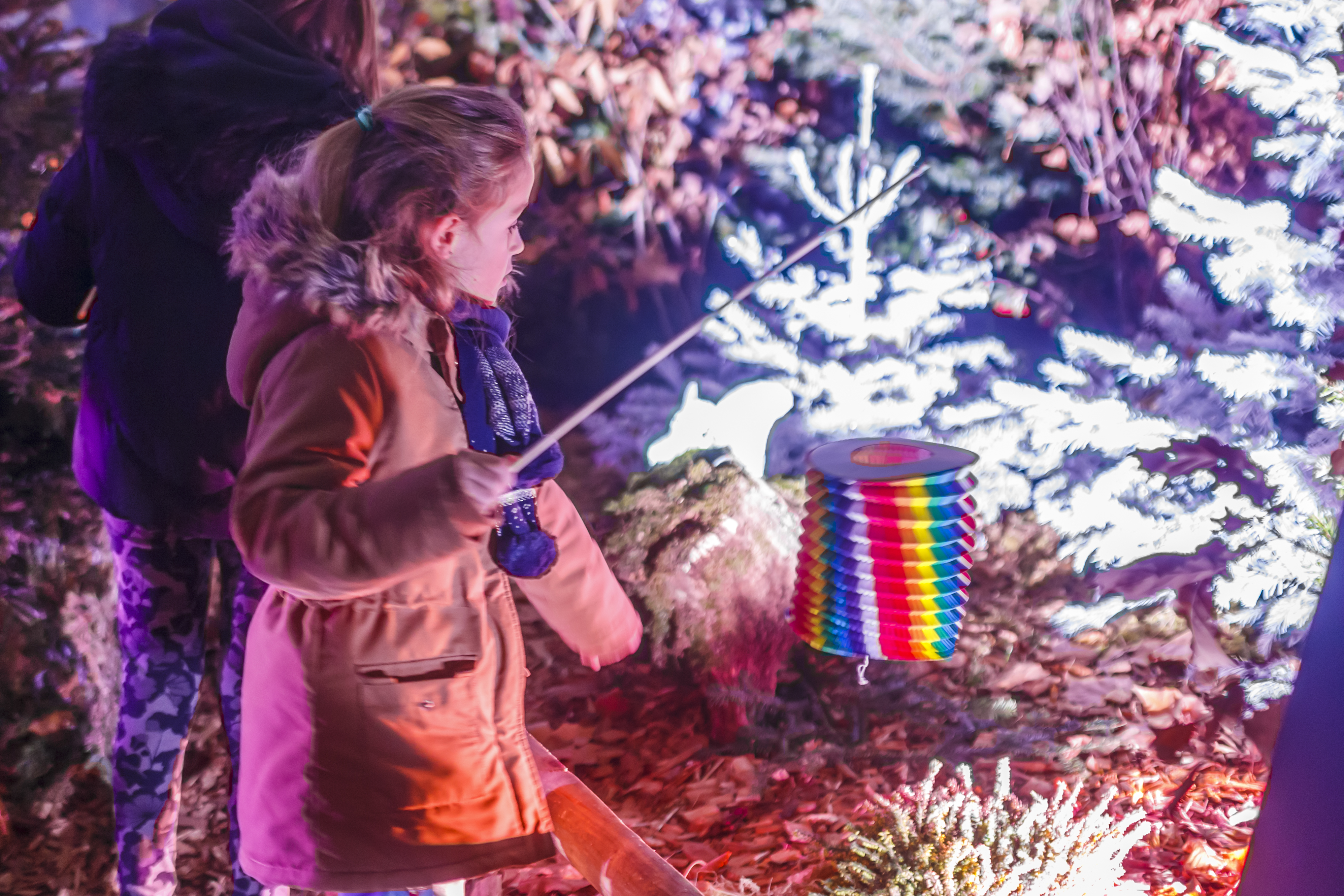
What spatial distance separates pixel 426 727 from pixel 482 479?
37cm

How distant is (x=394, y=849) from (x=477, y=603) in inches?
13.5

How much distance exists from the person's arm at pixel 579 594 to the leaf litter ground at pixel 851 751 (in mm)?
616

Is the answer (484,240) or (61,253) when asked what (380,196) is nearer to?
(484,240)

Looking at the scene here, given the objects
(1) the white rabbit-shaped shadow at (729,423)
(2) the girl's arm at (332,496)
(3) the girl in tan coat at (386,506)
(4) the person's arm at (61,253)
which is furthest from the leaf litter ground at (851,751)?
(2) the girl's arm at (332,496)

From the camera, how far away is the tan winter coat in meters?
1.23

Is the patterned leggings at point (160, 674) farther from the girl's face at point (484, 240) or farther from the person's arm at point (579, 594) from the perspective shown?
the girl's face at point (484, 240)

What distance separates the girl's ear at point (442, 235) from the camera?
137cm

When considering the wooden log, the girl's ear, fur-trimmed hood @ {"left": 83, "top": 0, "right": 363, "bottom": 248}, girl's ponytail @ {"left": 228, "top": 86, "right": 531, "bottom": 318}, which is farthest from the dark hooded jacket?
the wooden log

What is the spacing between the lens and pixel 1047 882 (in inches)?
66.6

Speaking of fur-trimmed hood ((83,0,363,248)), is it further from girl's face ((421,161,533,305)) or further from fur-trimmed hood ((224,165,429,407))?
girl's face ((421,161,533,305))

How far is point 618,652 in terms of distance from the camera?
5.57ft

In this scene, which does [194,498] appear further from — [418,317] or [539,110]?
[539,110]

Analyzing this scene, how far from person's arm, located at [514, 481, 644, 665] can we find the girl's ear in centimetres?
38

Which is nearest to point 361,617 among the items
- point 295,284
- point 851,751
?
point 295,284
